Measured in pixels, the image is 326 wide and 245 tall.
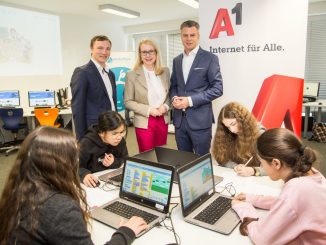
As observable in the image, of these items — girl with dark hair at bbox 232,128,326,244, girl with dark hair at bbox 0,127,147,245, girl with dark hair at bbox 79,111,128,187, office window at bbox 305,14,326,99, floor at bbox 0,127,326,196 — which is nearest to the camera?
girl with dark hair at bbox 0,127,147,245

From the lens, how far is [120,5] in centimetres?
573

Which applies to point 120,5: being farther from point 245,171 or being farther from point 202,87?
point 245,171

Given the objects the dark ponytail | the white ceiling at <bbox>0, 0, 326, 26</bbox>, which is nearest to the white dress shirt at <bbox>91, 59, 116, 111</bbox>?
the dark ponytail

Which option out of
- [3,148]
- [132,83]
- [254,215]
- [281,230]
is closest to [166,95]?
[132,83]

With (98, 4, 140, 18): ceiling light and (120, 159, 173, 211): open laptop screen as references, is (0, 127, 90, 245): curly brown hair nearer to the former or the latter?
(120, 159, 173, 211): open laptop screen

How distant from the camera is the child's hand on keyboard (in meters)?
1.19

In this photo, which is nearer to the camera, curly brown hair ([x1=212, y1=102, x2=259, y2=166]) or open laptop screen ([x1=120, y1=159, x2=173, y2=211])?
open laptop screen ([x1=120, y1=159, x2=173, y2=211])

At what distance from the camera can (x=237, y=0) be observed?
2670 millimetres

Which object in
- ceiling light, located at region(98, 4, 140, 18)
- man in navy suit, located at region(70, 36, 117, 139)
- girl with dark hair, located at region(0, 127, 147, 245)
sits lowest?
girl with dark hair, located at region(0, 127, 147, 245)

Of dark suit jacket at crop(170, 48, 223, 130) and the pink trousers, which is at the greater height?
dark suit jacket at crop(170, 48, 223, 130)

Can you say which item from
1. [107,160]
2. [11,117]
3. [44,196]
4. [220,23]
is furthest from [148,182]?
[11,117]

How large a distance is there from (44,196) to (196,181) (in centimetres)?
74

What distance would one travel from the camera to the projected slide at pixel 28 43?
550 centimetres

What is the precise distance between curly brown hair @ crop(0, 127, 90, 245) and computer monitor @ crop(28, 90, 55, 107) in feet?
17.4
